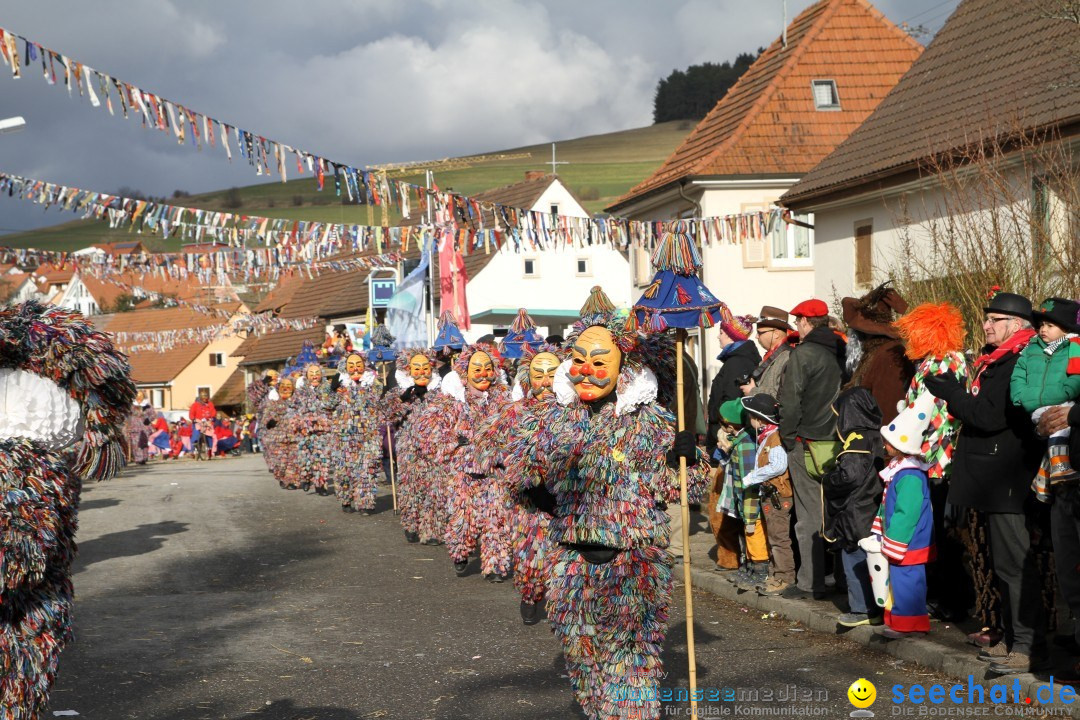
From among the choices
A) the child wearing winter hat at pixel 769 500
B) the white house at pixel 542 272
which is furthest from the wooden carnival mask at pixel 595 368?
the white house at pixel 542 272

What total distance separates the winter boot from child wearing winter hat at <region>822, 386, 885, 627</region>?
4.23ft

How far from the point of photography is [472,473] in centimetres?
1105

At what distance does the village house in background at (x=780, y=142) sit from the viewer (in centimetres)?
3011

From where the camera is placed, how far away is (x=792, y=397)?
930 centimetres

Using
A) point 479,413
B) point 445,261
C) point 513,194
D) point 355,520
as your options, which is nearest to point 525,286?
point 513,194

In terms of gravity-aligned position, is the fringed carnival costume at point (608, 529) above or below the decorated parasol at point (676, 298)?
below

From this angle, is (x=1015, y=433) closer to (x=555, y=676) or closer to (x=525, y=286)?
(x=555, y=676)

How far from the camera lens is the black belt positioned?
593 cm

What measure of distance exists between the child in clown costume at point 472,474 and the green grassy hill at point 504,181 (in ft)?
209

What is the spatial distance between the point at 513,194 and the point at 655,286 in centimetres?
4504

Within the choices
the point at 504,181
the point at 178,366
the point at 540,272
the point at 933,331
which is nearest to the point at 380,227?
the point at 933,331

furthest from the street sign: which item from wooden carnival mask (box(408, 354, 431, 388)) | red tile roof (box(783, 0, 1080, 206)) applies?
wooden carnival mask (box(408, 354, 431, 388))

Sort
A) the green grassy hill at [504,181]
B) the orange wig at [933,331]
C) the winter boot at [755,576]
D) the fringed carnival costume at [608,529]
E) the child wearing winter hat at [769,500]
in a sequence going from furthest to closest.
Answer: the green grassy hill at [504,181]
the winter boot at [755,576]
the child wearing winter hat at [769,500]
the orange wig at [933,331]
the fringed carnival costume at [608,529]

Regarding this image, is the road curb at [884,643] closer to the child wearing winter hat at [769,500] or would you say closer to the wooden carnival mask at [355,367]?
the child wearing winter hat at [769,500]
